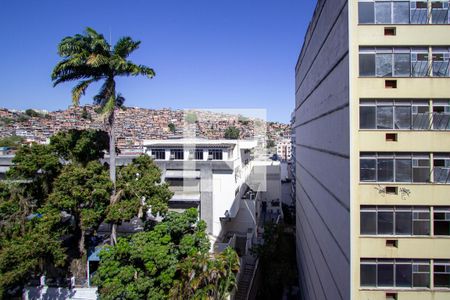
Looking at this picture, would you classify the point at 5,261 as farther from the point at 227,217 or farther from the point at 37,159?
the point at 227,217

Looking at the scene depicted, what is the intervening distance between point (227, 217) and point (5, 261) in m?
15.4

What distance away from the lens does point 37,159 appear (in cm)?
1566

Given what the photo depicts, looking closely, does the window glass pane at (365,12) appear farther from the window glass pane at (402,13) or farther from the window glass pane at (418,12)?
the window glass pane at (418,12)

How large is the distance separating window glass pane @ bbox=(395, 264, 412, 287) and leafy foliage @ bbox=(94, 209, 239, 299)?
777cm

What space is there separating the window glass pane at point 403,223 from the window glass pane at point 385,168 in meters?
1.15

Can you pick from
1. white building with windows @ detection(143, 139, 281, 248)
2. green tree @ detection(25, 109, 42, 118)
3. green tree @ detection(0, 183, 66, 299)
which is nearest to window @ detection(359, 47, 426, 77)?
green tree @ detection(0, 183, 66, 299)

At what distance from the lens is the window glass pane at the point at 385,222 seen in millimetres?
8422

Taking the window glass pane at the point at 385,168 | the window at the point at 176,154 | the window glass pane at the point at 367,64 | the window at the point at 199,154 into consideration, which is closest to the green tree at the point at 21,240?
the window at the point at 176,154

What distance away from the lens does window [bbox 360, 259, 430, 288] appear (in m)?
8.42

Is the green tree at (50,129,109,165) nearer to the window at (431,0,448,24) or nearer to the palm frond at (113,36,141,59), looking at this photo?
the palm frond at (113,36,141,59)

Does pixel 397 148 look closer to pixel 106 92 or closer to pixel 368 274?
pixel 368 274

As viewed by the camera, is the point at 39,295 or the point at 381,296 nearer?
the point at 381,296

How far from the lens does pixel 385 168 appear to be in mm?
8391

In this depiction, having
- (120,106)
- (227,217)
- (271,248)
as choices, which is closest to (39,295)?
(120,106)
